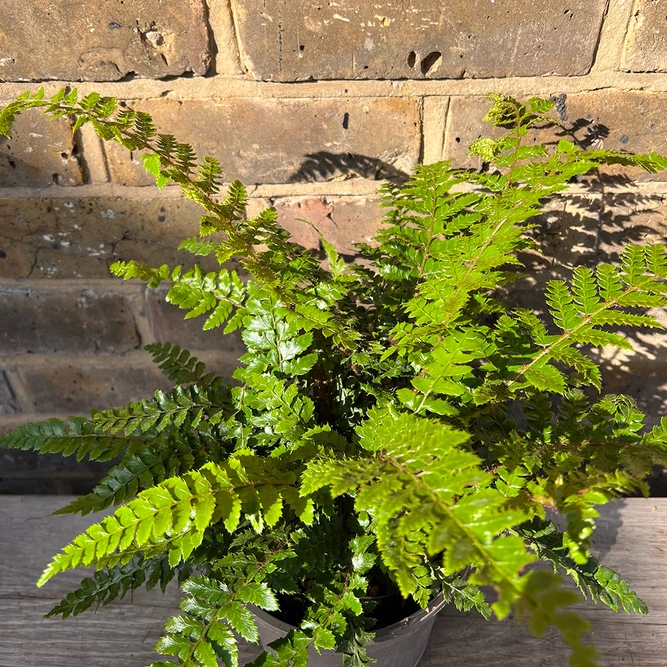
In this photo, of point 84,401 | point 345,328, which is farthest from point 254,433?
point 84,401

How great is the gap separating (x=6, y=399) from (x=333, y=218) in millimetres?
904

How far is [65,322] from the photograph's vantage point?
1195 millimetres

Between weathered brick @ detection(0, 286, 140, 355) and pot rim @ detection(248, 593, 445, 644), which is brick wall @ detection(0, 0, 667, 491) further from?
pot rim @ detection(248, 593, 445, 644)

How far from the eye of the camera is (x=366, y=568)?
0.73 m

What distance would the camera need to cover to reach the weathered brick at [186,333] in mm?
1171

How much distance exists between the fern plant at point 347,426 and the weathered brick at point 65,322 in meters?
0.30

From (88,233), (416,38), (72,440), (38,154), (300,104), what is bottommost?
(72,440)

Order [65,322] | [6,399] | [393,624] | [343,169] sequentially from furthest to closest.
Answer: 1. [6,399]
2. [65,322]
3. [343,169]
4. [393,624]

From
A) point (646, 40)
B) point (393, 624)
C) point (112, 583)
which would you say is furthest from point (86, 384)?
point (646, 40)

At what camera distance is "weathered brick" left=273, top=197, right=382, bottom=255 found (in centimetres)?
103

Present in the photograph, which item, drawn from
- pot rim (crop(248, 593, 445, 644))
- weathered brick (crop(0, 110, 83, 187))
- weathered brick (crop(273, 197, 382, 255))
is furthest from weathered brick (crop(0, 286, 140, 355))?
pot rim (crop(248, 593, 445, 644))

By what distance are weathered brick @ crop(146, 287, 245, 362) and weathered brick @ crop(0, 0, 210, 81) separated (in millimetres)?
422

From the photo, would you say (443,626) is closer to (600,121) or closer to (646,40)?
(600,121)

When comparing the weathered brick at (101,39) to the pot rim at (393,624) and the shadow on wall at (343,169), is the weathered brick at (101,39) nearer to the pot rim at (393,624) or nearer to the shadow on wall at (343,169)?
the shadow on wall at (343,169)
